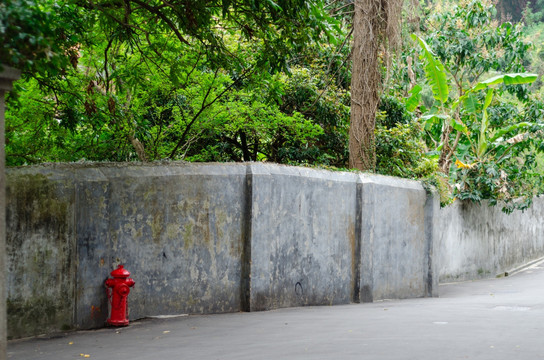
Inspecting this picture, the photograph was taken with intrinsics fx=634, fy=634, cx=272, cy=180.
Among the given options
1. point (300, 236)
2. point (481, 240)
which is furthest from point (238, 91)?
point (481, 240)

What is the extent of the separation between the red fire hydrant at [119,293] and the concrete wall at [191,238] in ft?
0.45

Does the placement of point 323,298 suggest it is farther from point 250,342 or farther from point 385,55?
point 385,55

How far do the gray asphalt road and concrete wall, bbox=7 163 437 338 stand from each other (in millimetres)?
311

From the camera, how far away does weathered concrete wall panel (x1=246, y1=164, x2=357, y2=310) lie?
8938 millimetres

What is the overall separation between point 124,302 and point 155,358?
5.34 ft

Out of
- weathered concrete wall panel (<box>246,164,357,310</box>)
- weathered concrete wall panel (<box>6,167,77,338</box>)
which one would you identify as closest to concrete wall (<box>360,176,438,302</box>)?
weathered concrete wall panel (<box>246,164,357,310</box>)

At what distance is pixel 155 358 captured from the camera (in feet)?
19.5

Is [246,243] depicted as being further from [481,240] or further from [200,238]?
[481,240]

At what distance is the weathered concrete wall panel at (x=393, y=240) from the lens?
11.2 meters

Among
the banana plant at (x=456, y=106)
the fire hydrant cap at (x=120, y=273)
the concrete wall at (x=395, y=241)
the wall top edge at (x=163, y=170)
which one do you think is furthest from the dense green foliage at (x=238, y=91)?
the fire hydrant cap at (x=120, y=273)

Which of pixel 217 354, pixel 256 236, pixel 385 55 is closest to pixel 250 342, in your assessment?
pixel 217 354

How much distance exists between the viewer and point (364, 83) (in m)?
13.2

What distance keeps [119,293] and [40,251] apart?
103 cm

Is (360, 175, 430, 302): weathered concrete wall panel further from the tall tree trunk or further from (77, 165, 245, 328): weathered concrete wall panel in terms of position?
(77, 165, 245, 328): weathered concrete wall panel
